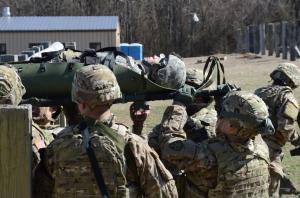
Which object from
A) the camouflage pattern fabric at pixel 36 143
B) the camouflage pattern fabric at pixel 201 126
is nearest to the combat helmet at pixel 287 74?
the camouflage pattern fabric at pixel 201 126

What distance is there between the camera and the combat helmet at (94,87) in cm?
328

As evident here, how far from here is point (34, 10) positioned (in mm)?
44469

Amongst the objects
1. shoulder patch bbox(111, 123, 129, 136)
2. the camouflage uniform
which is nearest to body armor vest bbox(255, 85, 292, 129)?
the camouflage uniform

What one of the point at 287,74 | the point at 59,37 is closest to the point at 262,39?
the point at 59,37

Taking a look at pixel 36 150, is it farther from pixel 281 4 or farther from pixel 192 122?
pixel 281 4

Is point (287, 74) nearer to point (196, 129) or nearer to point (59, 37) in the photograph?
point (196, 129)

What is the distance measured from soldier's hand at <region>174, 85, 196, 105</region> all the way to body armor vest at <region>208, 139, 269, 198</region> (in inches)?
33.0

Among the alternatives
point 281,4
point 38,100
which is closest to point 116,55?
point 38,100

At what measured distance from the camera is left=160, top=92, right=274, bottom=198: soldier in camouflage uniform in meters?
3.86

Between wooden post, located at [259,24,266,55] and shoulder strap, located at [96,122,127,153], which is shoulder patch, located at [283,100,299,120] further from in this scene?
wooden post, located at [259,24,266,55]

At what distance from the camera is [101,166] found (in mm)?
3248

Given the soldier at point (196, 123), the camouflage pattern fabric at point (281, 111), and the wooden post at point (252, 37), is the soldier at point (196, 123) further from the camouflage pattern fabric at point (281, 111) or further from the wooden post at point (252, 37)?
the wooden post at point (252, 37)

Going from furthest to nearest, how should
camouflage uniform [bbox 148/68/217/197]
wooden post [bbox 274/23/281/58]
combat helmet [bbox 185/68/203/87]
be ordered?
1. wooden post [bbox 274/23/281/58]
2. combat helmet [bbox 185/68/203/87]
3. camouflage uniform [bbox 148/68/217/197]

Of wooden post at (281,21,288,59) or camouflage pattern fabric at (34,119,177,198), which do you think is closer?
camouflage pattern fabric at (34,119,177,198)
